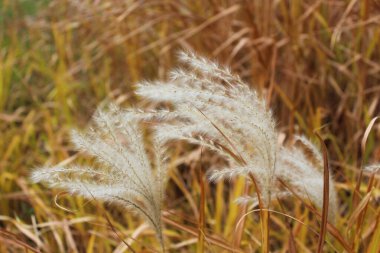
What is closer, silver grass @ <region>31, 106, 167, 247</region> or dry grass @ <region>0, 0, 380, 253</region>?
silver grass @ <region>31, 106, 167, 247</region>

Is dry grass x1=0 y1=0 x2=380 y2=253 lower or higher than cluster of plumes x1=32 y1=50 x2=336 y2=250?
lower

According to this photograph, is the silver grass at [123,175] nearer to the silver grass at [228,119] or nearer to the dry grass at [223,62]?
the silver grass at [228,119]

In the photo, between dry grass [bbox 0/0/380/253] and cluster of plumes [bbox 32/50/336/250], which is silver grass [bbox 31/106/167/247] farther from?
dry grass [bbox 0/0/380/253]

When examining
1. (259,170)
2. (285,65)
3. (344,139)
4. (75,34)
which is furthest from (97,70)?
(259,170)

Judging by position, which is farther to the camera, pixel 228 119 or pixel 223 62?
pixel 223 62

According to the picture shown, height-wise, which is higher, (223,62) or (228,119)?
(228,119)

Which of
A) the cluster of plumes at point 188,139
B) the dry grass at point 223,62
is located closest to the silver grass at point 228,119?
the cluster of plumes at point 188,139

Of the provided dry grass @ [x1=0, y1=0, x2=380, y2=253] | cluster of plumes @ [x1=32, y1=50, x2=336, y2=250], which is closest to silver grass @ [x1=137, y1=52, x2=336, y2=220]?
cluster of plumes @ [x1=32, y1=50, x2=336, y2=250]

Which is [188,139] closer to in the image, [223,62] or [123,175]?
[123,175]

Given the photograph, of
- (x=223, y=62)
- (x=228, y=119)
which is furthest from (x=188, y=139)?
(x=223, y=62)
